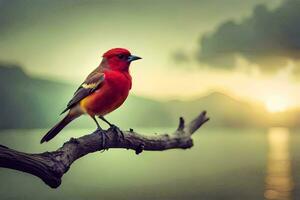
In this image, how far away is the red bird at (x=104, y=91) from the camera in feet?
5.16

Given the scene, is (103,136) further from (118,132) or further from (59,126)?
(59,126)

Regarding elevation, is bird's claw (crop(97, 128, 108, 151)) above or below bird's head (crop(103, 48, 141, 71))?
below

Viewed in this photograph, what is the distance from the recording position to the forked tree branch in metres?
1.26

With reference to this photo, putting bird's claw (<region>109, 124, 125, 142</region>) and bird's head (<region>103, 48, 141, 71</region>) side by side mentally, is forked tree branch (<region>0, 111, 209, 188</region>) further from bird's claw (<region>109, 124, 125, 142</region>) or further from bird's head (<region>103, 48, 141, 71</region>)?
bird's head (<region>103, 48, 141, 71</region>)

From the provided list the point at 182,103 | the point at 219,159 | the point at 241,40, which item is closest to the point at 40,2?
the point at 182,103

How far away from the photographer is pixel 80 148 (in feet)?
4.76

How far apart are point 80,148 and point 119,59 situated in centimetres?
34

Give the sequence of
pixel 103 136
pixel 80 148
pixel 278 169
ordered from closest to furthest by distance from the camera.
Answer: pixel 80 148
pixel 103 136
pixel 278 169

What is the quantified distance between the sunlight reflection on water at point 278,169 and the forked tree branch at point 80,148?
0.98 feet

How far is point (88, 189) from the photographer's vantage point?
190 centimetres

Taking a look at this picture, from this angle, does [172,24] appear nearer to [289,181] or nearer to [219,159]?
[219,159]

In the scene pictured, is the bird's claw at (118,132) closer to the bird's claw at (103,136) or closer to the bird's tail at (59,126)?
the bird's claw at (103,136)

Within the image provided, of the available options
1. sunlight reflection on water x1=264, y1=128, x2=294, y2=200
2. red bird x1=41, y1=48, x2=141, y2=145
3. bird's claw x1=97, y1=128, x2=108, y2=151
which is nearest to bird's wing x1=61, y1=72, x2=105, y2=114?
red bird x1=41, y1=48, x2=141, y2=145

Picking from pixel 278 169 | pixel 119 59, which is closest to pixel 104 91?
pixel 119 59
